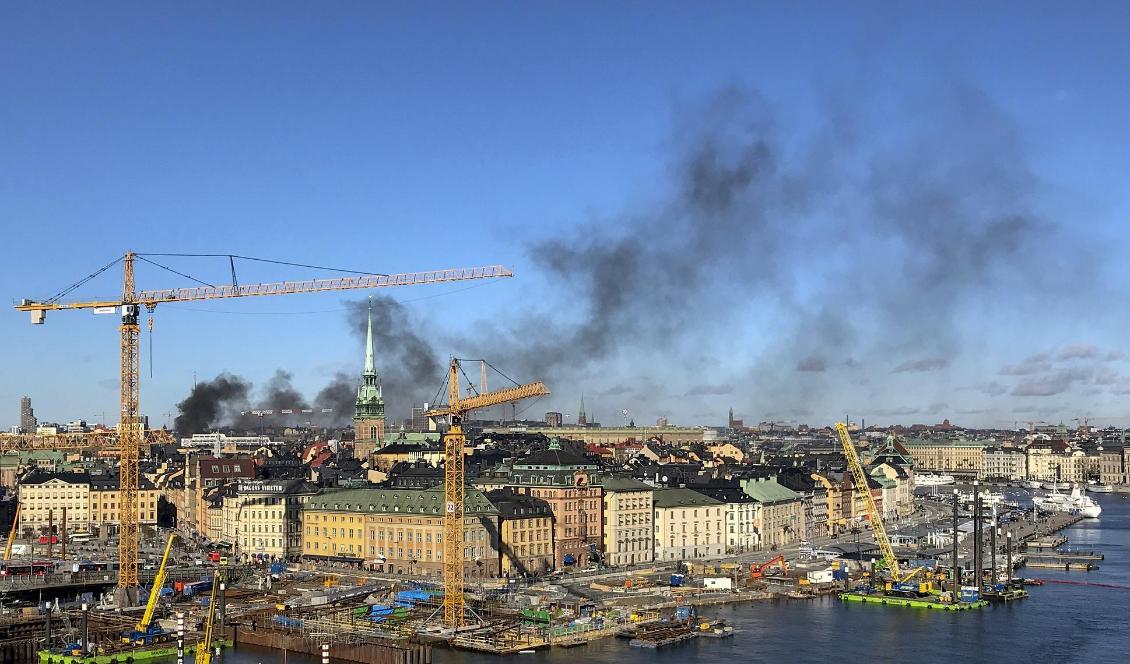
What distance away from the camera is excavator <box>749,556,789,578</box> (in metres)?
85.6

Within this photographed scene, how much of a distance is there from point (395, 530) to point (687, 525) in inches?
878

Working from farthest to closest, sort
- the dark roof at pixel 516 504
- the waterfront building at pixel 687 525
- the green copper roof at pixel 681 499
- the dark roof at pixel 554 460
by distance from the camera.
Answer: the green copper roof at pixel 681 499, the waterfront building at pixel 687 525, the dark roof at pixel 554 460, the dark roof at pixel 516 504

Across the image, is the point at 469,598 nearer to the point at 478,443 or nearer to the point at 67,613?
the point at 67,613

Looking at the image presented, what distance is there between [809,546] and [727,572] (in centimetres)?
1972

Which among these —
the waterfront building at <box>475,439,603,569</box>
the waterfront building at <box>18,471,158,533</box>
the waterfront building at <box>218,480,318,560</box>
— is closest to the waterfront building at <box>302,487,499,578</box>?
the waterfront building at <box>218,480,318,560</box>

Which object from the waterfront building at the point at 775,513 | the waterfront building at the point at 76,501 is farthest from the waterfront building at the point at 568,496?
the waterfront building at the point at 76,501

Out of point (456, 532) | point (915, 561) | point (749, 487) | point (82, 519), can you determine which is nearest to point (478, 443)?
point (82, 519)

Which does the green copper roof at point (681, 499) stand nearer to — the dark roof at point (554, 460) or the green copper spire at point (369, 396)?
the dark roof at point (554, 460)

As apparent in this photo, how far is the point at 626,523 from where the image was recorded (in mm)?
91625

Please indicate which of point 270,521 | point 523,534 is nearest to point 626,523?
point 523,534

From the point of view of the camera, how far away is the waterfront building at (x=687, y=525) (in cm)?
9481

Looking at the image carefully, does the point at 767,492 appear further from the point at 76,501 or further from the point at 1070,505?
the point at 1070,505

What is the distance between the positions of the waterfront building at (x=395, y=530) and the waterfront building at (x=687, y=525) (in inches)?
634

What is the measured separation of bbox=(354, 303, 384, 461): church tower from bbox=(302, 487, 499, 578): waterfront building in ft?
212
